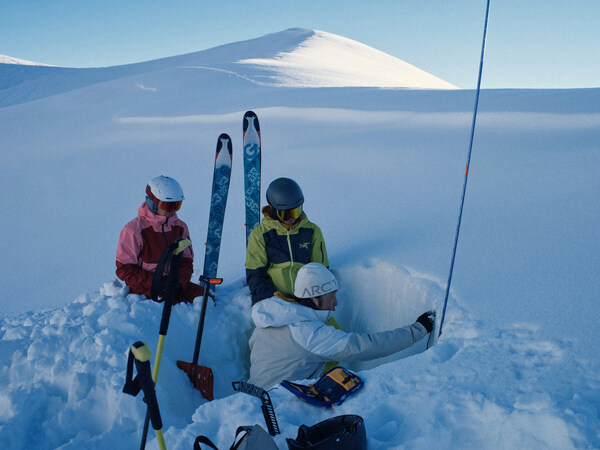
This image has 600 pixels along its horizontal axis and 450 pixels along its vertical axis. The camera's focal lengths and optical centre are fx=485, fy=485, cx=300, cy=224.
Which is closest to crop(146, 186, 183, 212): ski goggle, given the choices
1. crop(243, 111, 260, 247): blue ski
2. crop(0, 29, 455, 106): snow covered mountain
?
crop(243, 111, 260, 247): blue ski

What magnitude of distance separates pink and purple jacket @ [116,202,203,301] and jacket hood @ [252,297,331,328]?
4.39 feet

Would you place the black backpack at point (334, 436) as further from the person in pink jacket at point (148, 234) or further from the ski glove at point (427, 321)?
the person in pink jacket at point (148, 234)

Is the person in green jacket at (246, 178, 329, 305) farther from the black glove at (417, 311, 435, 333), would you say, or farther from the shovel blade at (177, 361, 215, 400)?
the black glove at (417, 311, 435, 333)

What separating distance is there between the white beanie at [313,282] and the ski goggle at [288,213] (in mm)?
888

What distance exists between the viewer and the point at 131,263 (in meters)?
4.18

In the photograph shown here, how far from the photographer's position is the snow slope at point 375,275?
2445 millimetres

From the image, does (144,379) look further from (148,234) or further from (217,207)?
(217,207)

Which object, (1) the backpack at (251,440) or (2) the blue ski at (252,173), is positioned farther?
(2) the blue ski at (252,173)

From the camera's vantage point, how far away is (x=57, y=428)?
2988 millimetres

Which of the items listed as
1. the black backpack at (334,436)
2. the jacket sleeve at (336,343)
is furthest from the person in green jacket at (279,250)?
the black backpack at (334,436)

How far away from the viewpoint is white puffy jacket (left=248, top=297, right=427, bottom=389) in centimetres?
315

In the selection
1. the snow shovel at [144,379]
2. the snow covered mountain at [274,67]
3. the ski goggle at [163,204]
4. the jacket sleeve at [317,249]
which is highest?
the snow covered mountain at [274,67]

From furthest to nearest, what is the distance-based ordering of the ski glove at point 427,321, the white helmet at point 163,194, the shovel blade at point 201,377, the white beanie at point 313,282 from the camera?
the white helmet at point 163,194 < the shovel blade at point 201,377 < the ski glove at point 427,321 < the white beanie at point 313,282

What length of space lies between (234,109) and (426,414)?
12830 mm
